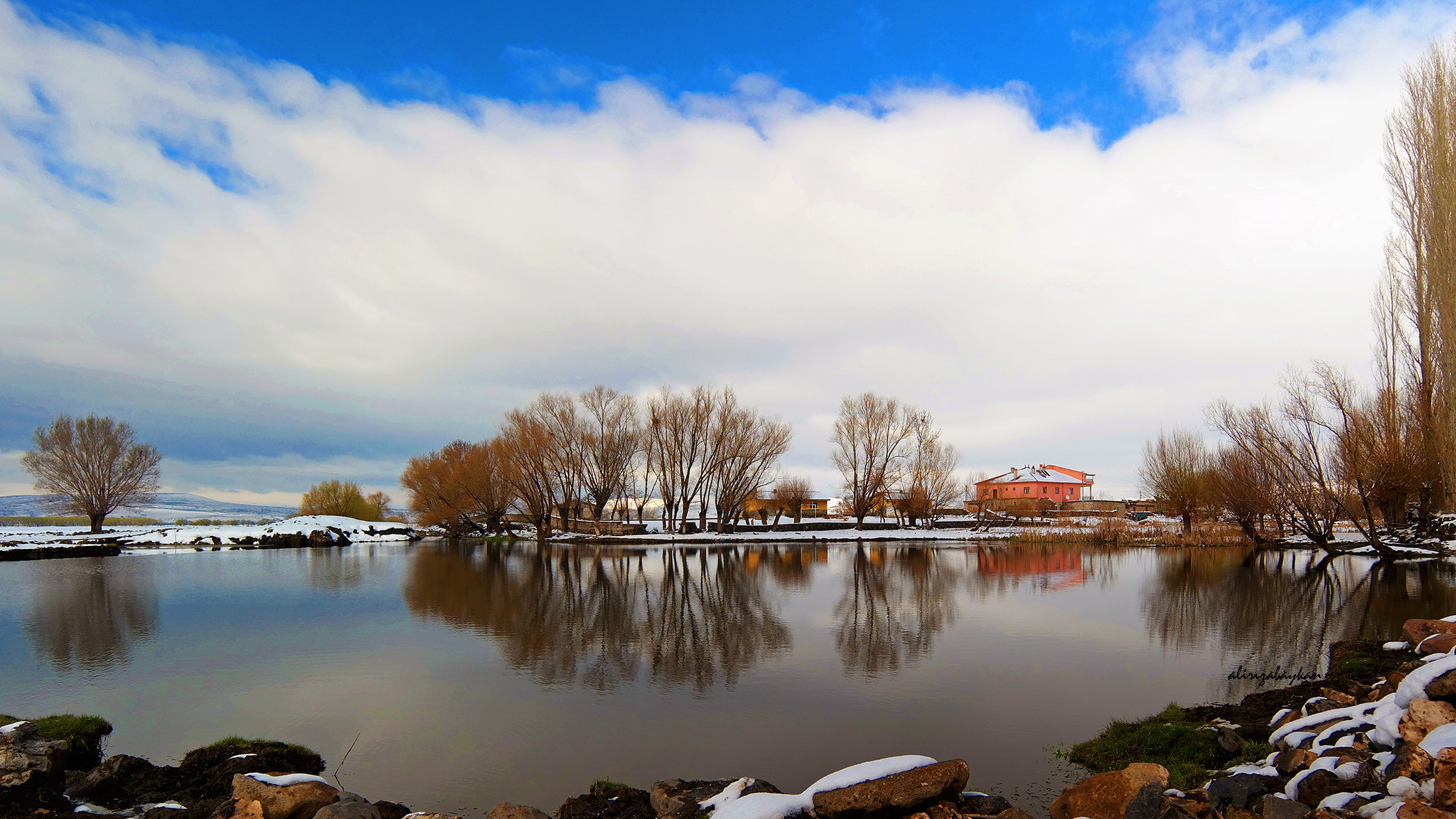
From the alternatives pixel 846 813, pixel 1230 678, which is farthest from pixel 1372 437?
pixel 846 813

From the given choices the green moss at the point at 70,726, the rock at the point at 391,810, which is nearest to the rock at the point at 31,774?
the green moss at the point at 70,726

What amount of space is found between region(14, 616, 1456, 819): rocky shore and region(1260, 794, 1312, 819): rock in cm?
1

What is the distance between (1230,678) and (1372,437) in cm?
2908

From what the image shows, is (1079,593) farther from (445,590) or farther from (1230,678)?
(445,590)

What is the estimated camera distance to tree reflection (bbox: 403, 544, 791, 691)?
12.2 metres

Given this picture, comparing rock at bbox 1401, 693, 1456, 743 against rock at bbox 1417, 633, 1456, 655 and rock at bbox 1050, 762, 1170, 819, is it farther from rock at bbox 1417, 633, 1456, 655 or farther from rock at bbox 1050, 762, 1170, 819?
rock at bbox 1417, 633, 1456, 655

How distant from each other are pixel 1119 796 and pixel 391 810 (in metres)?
6.12

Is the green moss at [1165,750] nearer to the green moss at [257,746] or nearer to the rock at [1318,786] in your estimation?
the rock at [1318,786]

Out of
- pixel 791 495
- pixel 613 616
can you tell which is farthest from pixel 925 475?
pixel 613 616

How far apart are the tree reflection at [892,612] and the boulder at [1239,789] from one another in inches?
244

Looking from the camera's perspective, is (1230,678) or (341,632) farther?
(341,632)

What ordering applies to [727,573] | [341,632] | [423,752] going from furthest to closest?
[727,573]
[341,632]
[423,752]

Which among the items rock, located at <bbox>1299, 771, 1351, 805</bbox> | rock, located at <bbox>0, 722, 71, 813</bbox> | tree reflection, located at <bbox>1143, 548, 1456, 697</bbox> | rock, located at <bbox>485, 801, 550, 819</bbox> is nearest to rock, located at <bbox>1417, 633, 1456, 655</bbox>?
tree reflection, located at <bbox>1143, 548, 1456, 697</bbox>

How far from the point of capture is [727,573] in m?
28.0
